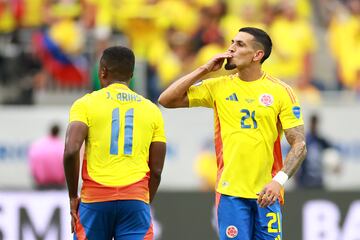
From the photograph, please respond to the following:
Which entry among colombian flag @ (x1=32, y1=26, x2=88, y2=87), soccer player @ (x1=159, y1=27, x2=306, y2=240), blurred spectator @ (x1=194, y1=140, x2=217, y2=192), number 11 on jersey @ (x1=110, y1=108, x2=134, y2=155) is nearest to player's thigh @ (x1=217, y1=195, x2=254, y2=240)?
soccer player @ (x1=159, y1=27, x2=306, y2=240)

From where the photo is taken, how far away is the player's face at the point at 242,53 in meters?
8.50

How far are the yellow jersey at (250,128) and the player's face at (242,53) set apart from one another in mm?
202

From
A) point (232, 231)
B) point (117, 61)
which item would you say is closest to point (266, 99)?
point (232, 231)

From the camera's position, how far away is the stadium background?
16703 millimetres

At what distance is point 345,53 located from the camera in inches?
691

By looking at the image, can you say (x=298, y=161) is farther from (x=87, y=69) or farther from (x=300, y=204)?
(x=87, y=69)

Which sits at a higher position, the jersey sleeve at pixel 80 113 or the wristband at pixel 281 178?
the jersey sleeve at pixel 80 113

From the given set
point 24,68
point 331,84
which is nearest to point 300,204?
point 331,84

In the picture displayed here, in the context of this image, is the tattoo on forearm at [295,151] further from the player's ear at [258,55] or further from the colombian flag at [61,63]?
the colombian flag at [61,63]

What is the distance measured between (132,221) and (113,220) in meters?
0.14

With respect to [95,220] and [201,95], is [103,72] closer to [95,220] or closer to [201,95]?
[201,95]

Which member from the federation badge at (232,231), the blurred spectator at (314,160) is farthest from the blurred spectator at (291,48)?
the federation badge at (232,231)

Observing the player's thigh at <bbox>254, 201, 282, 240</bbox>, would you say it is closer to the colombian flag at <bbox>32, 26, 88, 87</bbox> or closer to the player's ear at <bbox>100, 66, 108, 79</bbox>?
the player's ear at <bbox>100, 66, 108, 79</bbox>

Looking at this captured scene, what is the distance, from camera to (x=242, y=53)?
8.52m
